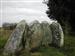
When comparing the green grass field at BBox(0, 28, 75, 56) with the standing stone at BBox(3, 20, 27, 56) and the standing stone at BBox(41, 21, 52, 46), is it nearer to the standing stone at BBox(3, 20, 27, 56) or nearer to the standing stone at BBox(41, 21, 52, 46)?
the standing stone at BBox(3, 20, 27, 56)

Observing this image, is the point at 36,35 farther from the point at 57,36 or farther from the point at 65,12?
the point at 65,12

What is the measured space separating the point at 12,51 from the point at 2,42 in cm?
203

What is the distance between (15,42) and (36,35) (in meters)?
2.16

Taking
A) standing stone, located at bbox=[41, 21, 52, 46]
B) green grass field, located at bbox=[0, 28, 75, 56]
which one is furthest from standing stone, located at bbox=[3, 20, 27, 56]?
standing stone, located at bbox=[41, 21, 52, 46]

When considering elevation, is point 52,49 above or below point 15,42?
below

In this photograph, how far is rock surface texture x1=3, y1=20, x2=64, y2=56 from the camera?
1709 cm

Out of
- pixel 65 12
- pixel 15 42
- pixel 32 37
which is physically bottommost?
pixel 15 42

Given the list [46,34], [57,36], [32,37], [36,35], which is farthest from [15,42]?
[57,36]

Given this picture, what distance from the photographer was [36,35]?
18.9m

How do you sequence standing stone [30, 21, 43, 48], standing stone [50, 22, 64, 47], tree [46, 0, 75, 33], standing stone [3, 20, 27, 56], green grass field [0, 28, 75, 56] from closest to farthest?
standing stone [3, 20, 27, 56]
green grass field [0, 28, 75, 56]
standing stone [30, 21, 43, 48]
standing stone [50, 22, 64, 47]
tree [46, 0, 75, 33]

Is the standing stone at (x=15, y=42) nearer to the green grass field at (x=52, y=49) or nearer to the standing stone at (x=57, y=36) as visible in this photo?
the green grass field at (x=52, y=49)

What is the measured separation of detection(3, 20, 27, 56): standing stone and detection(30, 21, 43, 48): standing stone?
0.92 meters

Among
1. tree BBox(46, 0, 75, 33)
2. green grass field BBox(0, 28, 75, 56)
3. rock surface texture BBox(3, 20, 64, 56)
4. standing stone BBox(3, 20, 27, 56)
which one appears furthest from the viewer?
tree BBox(46, 0, 75, 33)

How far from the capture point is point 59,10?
30.2 meters
